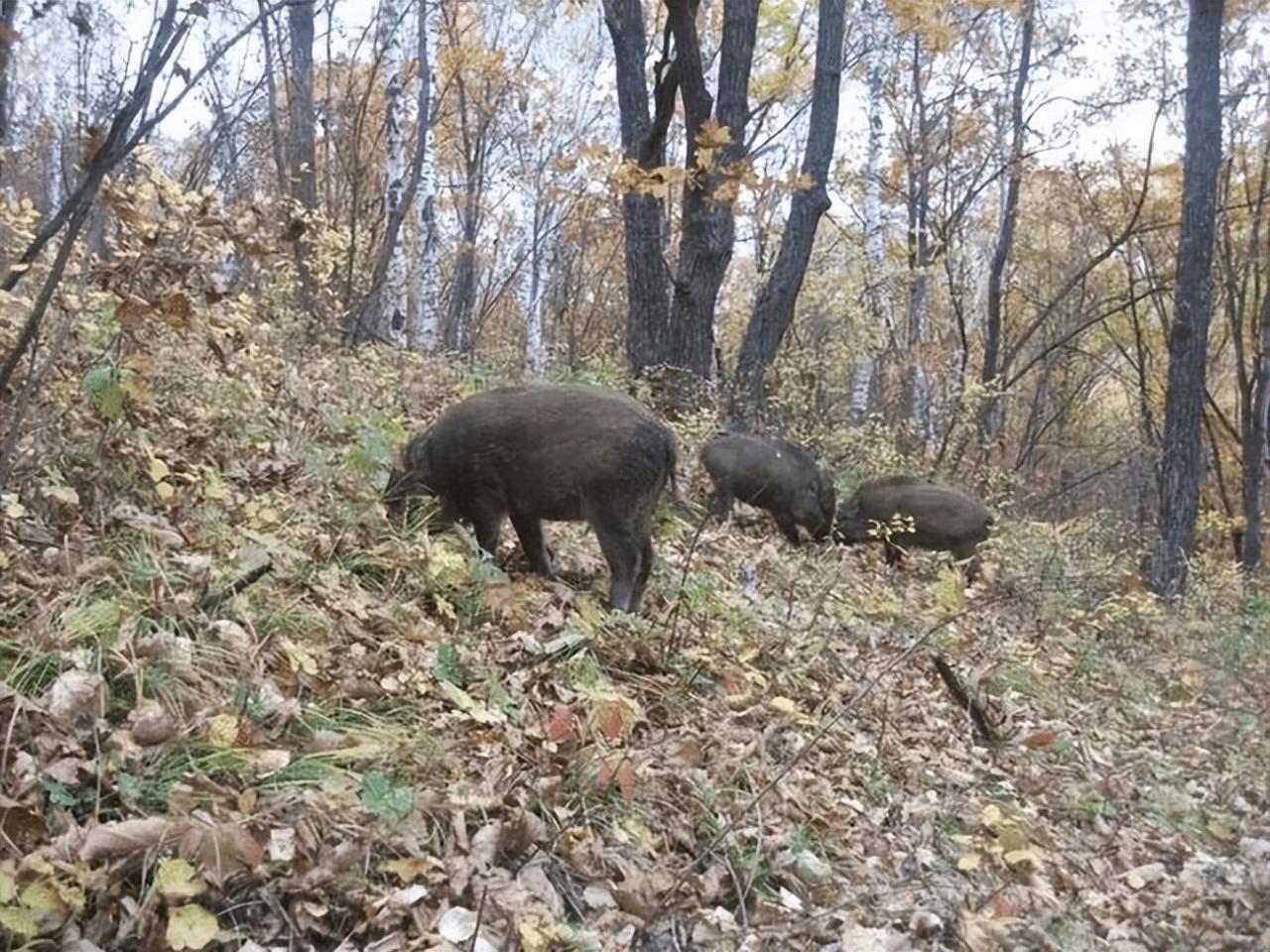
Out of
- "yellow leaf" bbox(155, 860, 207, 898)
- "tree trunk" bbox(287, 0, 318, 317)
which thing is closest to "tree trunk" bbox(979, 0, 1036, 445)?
"tree trunk" bbox(287, 0, 318, 317)

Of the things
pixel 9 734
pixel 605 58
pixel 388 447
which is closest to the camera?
pixel 9 734

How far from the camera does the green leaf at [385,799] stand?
3.45 meters

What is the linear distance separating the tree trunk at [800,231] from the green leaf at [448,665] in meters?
8.16

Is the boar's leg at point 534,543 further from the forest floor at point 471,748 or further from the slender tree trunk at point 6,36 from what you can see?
the slender tree trunk at point 6,36

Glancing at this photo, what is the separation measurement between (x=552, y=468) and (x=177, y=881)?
130 inches

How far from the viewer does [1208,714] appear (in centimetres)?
774

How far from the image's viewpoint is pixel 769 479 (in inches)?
403

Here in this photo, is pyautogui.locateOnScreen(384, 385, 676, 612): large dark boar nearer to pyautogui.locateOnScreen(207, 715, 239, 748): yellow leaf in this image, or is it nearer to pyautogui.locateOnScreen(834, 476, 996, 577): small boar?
pyautogui.locateOnScreen(207, 715, 239, 748): yellow leaf

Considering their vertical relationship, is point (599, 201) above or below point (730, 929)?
above

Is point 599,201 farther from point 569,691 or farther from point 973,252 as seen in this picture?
point 569,691

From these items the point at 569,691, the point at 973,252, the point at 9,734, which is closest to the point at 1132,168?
the point at 973,252

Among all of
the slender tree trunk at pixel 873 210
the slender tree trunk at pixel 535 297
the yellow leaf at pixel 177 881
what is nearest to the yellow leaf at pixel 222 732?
the yellow leaf at pixel 177 881

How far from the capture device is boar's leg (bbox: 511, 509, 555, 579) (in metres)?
6.34

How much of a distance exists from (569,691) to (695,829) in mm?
879
